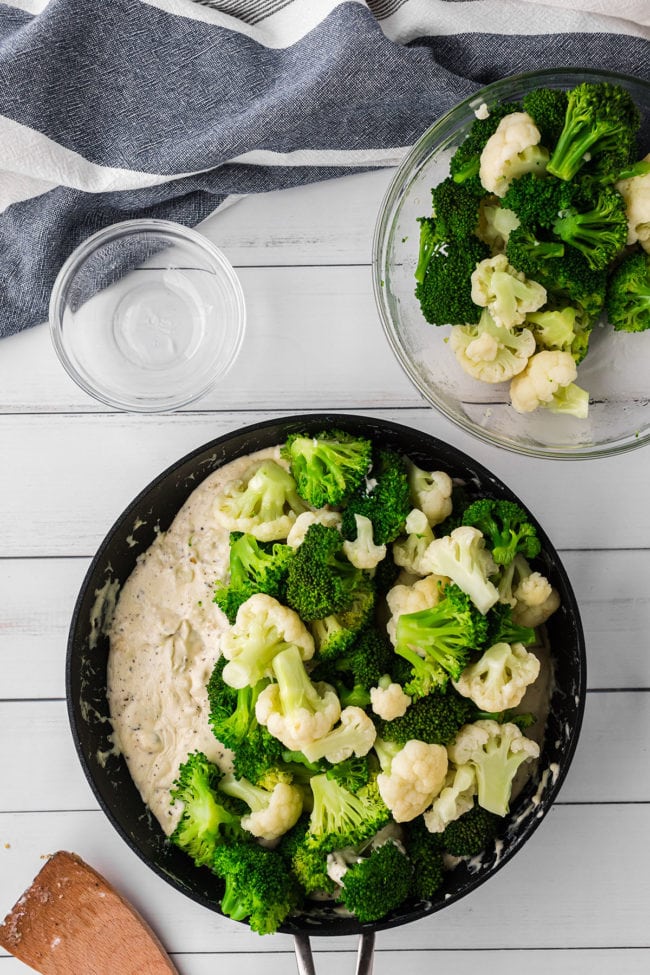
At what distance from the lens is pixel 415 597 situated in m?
1.40

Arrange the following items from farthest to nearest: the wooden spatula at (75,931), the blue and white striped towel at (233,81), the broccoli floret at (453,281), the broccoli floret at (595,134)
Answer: the wooden spatula at (75,931) → the blue and white striped towel at (233,81) → the broccoli floret at (453,281) → the broccoli floret at (595,134)

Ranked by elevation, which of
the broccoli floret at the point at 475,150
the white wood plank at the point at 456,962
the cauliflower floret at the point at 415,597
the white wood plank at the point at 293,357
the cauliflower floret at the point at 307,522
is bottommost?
the white wood plank at the point at 456,962

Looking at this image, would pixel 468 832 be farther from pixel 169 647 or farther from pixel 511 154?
pixel 511 154

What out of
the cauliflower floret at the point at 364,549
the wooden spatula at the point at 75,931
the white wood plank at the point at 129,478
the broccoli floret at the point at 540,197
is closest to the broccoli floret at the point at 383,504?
the cauliflower floret at the point at 364,549

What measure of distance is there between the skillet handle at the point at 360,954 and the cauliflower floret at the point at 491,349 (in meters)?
0.90

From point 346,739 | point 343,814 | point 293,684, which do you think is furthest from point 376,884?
point 293,684

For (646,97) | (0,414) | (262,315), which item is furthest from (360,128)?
(0,414)

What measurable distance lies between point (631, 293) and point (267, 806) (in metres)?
0.97

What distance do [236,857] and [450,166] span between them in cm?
113

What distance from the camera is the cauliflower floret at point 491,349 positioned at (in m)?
1.38

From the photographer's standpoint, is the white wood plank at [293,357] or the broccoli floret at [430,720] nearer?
the broccoli floret at [430,720]

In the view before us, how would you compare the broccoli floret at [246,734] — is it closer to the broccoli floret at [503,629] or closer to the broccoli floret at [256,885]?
the broccoli floret at [256,885]

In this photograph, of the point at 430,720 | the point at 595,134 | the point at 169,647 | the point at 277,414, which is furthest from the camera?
the point at 277,414

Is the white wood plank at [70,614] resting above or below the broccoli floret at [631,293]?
below
